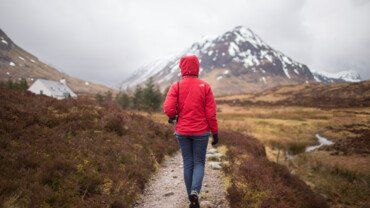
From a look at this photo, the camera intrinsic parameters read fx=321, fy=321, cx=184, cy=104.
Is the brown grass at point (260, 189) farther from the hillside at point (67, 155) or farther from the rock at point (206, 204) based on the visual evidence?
the hillside at point (67, 155)

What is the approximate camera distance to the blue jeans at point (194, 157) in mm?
6949

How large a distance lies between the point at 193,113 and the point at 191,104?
20 cm

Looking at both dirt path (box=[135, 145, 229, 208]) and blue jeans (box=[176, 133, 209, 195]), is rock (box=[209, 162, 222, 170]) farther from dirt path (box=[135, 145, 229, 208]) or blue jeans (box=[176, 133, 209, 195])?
blue jeans (box=[176, 133, 209, 195])

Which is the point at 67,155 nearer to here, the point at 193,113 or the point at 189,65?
the point at 193,113

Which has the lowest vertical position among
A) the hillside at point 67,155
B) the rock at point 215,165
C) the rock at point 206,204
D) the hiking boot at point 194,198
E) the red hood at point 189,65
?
the rock at point 206,204

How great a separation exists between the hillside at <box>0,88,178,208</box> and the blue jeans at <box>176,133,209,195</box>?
5.78 ft

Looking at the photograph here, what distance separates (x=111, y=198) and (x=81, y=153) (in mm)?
2234

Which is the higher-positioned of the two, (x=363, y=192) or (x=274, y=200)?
(x=274, y=200)

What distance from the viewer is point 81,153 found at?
9.12 metres

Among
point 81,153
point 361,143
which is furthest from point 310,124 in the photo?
point 81,153

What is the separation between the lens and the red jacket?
688cm

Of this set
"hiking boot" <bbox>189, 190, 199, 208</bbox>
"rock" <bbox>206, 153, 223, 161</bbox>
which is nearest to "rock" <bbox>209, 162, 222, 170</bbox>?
"rock" <bbox>206, 153, 223, 161</bbox>

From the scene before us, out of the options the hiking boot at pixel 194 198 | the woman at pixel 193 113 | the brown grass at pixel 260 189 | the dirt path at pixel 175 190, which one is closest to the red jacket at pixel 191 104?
the woman at pixel 193 113

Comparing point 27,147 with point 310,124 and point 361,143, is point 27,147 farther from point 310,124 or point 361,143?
point 310,124
